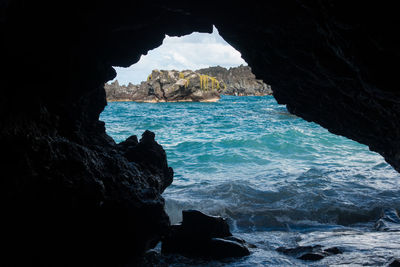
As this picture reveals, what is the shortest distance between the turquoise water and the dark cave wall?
1188 mm

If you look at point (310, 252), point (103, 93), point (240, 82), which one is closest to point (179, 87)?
point (103, 93)

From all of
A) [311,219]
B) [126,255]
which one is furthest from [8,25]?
[311,219]

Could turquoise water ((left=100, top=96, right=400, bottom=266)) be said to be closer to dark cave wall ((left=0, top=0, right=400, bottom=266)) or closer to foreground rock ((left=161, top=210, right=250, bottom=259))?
foreground rock ((left=161, top=210, right=250, bottom=259))

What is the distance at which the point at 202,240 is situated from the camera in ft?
11.4

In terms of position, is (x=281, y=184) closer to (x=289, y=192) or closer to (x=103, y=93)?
(x=289, y=192)

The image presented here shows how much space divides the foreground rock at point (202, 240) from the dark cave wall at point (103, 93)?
284mm

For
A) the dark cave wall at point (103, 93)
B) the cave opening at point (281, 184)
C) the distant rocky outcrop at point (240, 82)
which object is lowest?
the cave opening at point (281, 184)

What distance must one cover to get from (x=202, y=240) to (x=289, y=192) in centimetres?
394

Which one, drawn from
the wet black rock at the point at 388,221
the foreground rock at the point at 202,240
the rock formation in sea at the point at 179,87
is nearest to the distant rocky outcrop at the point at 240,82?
the rock formation in sea at the point at 179,87

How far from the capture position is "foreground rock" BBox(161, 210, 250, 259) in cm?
340

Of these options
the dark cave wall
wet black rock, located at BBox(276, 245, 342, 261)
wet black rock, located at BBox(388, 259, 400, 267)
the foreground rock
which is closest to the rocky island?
the dark cave wall

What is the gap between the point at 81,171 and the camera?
2594 millimetres

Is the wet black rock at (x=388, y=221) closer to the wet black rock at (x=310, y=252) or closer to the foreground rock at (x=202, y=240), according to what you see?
the wet black rock at (x=310, y=252)

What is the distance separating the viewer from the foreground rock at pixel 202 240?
11.1 feet
